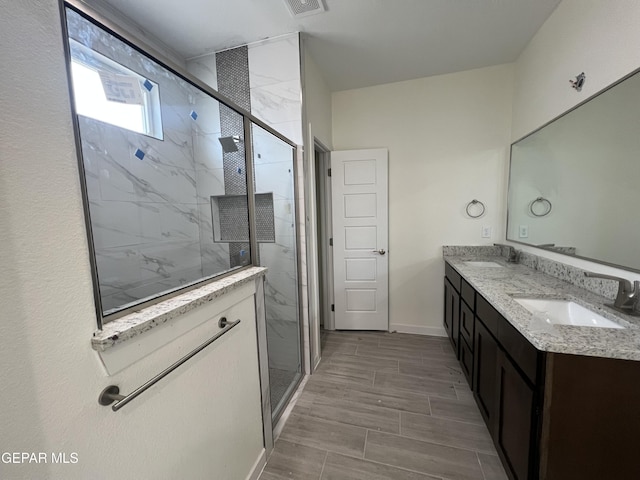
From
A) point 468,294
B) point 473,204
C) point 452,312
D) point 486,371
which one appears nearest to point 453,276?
point 452,312

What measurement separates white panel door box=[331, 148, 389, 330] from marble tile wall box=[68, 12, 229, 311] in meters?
1.42

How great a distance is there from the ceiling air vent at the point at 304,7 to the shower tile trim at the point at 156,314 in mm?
1879

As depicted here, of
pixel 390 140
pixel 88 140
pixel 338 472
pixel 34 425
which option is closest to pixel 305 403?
pixel 338 472

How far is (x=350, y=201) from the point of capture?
3012mm

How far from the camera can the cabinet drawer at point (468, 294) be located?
1.82 metres

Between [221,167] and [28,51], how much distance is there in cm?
169

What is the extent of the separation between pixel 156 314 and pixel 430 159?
294 centimetres

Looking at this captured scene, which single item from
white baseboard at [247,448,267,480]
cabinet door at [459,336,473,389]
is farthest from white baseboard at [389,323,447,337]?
white baseboard at [247,448,267,480]

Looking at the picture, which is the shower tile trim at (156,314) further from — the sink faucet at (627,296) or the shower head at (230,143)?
the sink faucet at (627,296)

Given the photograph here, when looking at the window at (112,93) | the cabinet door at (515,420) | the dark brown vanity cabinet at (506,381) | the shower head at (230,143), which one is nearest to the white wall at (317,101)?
the shower head at (230,143)

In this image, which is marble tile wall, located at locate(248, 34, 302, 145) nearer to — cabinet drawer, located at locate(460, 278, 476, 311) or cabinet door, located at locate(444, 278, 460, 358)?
cabinet drawer, located at locate(460, 278, 476, 311)

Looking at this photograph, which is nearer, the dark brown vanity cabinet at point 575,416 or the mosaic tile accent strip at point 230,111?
the dark brown vanity cabinet at point 575,416

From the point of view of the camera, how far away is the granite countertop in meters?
0.94

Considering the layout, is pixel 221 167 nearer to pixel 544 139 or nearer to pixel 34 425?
pixel 34 425
